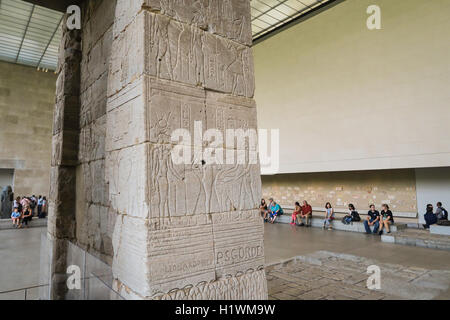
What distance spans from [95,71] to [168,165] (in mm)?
2424

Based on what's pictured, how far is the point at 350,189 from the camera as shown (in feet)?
43.1

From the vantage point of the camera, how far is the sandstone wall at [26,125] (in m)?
15.9

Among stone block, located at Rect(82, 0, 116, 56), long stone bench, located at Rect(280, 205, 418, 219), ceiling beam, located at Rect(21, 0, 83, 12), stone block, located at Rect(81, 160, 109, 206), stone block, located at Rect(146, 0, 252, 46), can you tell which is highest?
ceiling beam, located at Rect(21, 0, 83, 12)

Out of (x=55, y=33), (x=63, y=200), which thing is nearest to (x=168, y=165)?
(x=63, y=200)

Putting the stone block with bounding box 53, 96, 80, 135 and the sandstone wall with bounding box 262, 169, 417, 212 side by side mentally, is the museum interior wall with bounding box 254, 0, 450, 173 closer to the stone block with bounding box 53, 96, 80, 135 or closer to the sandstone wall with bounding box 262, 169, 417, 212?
the sandstone wall with bounding box 262, 169, 417, 212

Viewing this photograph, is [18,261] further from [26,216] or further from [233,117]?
[26,216]

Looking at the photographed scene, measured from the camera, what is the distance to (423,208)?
35.8 ft

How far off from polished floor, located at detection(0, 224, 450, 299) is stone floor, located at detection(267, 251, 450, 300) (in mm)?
526

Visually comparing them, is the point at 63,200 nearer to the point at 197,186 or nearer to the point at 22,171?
the point at 197,186

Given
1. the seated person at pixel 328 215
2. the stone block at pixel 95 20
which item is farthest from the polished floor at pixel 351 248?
the stone block at pixel 95 20

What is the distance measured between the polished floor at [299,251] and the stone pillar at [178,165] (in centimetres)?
383

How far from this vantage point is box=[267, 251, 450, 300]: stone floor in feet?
14.3

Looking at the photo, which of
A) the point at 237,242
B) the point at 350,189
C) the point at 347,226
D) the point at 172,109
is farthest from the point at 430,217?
the point at 172,109

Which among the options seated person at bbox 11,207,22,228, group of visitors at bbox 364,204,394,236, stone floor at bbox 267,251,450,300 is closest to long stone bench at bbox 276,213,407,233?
group of visitors at bbox 364,204,394,236
